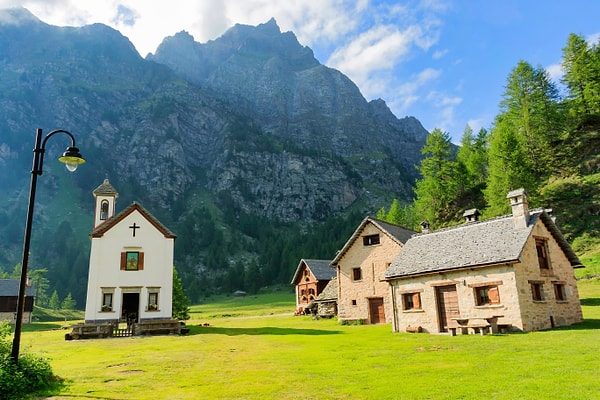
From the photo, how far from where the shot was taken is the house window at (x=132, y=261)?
126 ft

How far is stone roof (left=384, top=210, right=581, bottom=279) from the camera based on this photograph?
89.7 feet

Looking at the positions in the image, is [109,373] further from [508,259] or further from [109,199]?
[109,199]

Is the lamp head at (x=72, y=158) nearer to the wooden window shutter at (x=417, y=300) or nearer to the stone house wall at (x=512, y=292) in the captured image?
the stone house wall at (x=512, y=292)

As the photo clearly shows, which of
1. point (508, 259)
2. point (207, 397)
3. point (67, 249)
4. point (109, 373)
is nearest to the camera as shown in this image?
point (207, 397)

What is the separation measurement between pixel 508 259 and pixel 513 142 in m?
40.8

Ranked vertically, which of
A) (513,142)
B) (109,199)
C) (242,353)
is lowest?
(242,353)

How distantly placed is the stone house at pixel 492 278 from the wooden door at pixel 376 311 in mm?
8580

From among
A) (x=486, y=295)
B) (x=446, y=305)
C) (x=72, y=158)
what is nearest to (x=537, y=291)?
(x=486, y=295)

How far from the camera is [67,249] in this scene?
551 ft

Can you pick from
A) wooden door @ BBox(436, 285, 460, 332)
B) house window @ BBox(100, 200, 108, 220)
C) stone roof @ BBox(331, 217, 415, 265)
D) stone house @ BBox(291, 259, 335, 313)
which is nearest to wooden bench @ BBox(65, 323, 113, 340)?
house window @ BBox(100, 200, 108, 220)

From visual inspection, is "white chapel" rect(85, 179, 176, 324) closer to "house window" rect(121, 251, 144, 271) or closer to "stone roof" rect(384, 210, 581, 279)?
"house window" rect(121, 251, 144, 271)

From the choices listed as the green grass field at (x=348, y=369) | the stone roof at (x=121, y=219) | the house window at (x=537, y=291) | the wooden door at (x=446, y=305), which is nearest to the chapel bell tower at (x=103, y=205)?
the stone roof at (x=121, y=219)

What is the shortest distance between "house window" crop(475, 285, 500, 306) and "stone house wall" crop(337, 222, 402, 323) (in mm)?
12546

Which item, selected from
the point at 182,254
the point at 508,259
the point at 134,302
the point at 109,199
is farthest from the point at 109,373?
the point at 182,254
